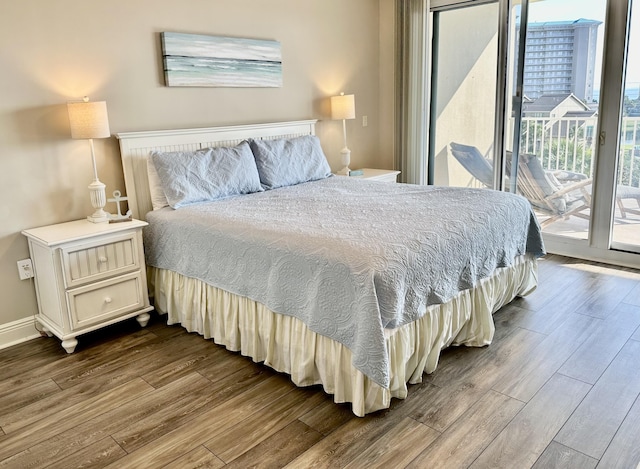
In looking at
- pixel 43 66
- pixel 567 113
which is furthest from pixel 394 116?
pixel 43 66

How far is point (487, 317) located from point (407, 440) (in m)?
1.03

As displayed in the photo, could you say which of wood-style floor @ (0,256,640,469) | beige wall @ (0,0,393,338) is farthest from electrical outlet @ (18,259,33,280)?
wood-style floor @ (0,256,640,469)

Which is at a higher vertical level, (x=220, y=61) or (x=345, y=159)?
(x=220, y=61)

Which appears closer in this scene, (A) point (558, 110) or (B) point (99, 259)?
(B) point (99, 259)

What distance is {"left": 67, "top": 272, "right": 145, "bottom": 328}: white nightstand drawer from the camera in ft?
9.56

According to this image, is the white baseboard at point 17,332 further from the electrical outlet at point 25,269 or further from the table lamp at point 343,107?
the table lamp at point 343,107

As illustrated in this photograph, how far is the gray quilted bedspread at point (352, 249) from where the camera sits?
2.17 meters

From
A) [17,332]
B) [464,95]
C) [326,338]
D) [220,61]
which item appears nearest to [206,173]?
[220,61]

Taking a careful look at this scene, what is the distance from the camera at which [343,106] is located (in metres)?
4.64

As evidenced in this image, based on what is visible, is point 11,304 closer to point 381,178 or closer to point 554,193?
point 381,178

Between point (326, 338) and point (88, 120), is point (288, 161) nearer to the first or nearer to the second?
point (88, 120)

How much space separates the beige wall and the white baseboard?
0.04 metres

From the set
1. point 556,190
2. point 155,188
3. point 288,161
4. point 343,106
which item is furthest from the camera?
point 343,106

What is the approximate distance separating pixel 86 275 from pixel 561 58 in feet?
13.0
